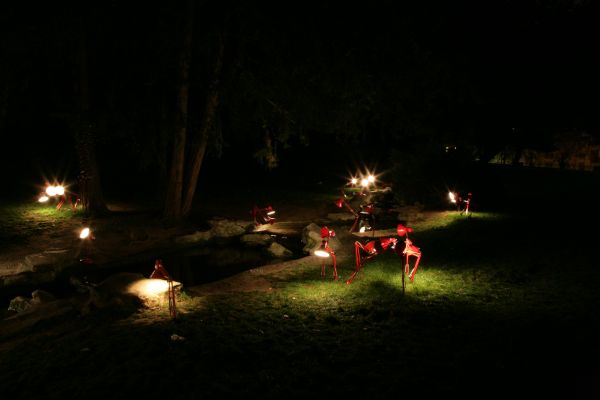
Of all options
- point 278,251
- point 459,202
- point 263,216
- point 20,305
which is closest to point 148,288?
point 20,305

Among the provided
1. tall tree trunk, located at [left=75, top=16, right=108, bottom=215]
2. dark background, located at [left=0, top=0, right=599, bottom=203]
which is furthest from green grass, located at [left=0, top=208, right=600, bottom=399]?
tall tree trunk, located at [left=75, top=16, right=108, bottom=215]

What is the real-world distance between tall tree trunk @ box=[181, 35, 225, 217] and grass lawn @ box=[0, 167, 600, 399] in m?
7.07

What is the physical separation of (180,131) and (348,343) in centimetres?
1020

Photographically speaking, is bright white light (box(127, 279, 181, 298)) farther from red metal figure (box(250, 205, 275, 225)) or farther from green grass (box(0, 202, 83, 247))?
red metal figure (box(250, 205, 275, 225))

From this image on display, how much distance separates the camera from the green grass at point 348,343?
4.75 metres

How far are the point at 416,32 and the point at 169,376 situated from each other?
36.6ft

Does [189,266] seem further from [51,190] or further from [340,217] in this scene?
[51,190]

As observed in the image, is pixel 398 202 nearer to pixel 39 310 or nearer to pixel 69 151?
pixel 39 310

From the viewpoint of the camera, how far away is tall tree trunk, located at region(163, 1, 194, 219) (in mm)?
12750

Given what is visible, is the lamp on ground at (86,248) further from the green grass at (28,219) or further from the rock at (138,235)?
the green grass at (28,219)

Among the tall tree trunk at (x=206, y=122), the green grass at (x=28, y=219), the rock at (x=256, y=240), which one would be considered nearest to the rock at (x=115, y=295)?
the rock at (x=256, y=240)

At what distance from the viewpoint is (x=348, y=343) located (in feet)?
18.9

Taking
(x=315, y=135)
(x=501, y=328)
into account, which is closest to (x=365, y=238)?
(x=501, y=328)

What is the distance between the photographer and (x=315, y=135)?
40250 millimetres
